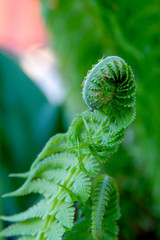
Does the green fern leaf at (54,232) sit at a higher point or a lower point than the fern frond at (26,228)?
lower

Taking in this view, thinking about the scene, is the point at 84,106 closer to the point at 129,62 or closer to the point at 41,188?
the point at 129,62

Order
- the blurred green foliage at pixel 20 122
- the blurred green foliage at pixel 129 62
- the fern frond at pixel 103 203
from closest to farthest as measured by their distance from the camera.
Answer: the fern frond at pixel 103 203
the blurred green foliage at pixel 129 62
the blurred green foliage at pixel 20 122

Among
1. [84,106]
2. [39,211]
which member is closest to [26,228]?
[39,211]

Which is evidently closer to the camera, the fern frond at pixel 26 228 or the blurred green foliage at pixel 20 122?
the fern frond at pixel 26 228

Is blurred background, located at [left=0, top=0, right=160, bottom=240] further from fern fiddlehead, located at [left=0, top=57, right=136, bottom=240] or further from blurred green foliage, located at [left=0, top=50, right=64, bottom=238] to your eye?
fern fiddlehead, located at [left=0, top=57, right=136, bottom=240]

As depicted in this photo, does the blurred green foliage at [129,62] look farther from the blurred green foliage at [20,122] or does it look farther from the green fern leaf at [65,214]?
the green fern leaf at [65,214]

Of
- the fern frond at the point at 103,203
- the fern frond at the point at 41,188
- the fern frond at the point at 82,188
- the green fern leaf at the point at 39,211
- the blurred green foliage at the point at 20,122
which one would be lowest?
the fern frond at the point at 103,203

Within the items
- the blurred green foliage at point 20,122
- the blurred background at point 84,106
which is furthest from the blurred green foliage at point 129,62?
the blurred green foliage at point 20,122

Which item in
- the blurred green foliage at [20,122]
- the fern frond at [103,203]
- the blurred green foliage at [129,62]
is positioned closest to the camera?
the fern frond at [103,203]
